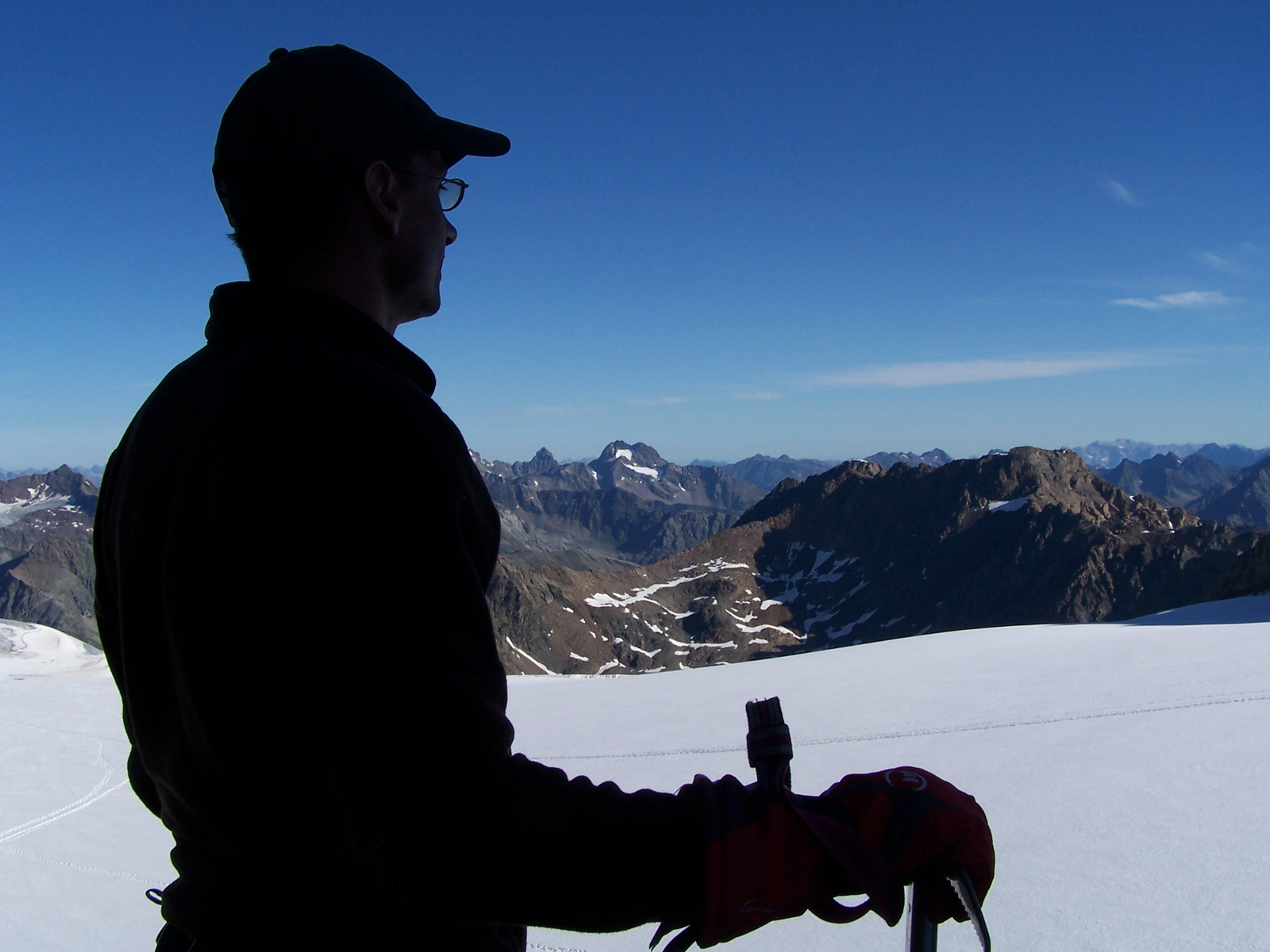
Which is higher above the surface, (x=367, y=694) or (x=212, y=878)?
(x=367, y=694)

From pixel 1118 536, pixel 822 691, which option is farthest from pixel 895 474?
pixel 822 691

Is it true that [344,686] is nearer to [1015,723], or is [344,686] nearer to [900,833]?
[900,833]

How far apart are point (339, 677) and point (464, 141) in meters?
1.15

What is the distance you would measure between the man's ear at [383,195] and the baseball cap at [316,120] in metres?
0.02

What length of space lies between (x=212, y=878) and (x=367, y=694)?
0.59m

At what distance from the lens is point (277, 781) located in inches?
52.0

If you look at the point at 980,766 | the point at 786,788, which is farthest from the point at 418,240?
the point at 980,766

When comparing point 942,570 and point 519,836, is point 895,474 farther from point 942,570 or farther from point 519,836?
point 519,836

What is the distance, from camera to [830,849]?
1380 mm

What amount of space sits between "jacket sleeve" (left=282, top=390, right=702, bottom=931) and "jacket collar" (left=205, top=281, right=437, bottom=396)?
11.7 inches

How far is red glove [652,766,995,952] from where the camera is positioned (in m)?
1.36

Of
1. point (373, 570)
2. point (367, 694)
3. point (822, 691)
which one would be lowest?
point (822, 691)

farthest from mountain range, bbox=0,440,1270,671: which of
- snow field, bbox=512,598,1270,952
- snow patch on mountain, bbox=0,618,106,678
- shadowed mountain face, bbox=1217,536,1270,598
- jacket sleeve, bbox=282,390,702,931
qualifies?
jacket sleeve, bbox=282,390,702,931

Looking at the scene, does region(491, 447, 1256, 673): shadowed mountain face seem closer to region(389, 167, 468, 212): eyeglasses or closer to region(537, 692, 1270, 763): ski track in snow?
region(537, 692, 1270, 763): ski track in snow
